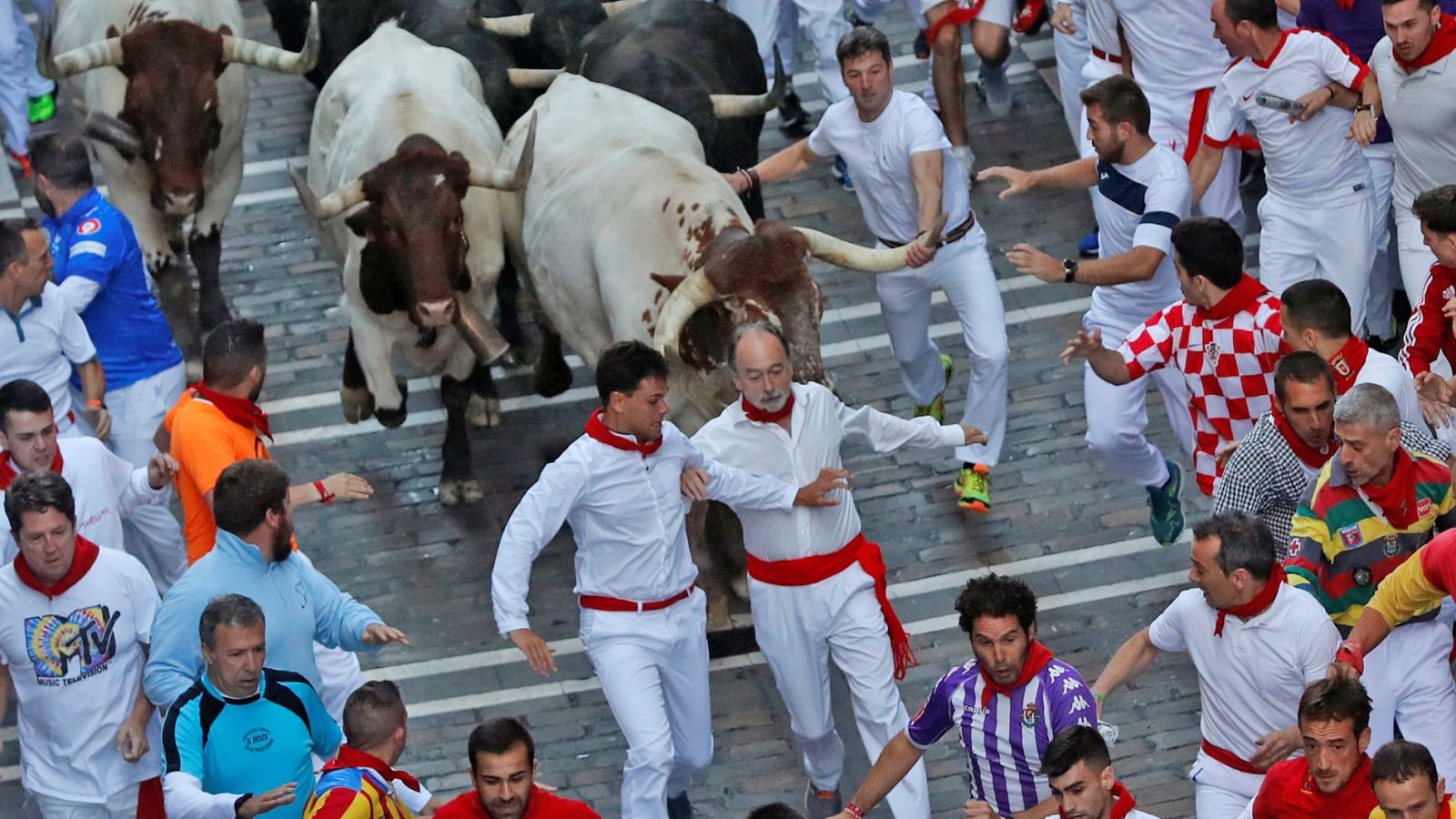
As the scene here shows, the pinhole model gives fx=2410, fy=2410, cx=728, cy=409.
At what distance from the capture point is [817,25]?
15.2 meters

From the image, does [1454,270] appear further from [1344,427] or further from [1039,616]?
[1039,616]

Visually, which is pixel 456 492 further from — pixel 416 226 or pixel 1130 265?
pixel 1130 265

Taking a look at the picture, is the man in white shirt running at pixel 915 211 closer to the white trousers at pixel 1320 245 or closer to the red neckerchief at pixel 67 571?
the white trousers at pixel 1320 245

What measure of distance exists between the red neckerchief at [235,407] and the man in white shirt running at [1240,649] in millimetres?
3624

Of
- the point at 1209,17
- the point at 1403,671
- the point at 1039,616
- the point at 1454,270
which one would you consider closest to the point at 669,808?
the point at 1039,616

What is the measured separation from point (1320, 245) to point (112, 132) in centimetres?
634

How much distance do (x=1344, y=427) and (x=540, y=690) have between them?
14.0 feet

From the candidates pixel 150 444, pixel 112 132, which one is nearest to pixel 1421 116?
pixel 150 444

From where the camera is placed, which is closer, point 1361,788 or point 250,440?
point 1361,788

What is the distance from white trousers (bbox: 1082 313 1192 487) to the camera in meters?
11.1

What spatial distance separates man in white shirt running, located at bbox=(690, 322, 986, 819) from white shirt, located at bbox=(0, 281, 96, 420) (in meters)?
2.98

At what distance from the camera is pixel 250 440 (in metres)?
9.77

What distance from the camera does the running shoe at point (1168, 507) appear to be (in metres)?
11.5

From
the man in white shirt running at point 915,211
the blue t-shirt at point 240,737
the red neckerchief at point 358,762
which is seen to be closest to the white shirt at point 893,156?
the man in white shirt running at point 915,211
